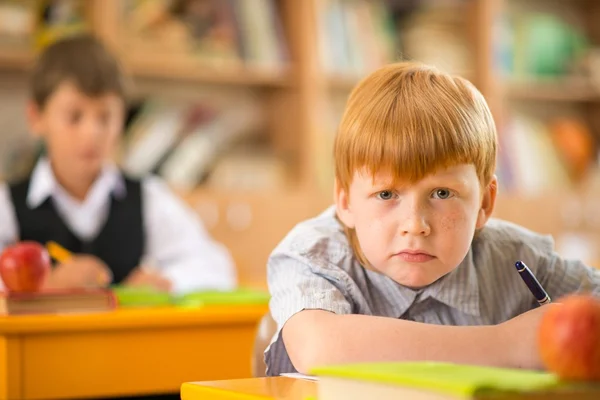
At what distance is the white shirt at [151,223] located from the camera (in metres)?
2.87

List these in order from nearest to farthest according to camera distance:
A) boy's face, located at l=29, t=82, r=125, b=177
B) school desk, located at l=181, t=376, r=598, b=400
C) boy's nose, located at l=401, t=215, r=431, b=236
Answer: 1. school desk, located at l=181, t=376, r=598, b=400
2. boy's nose, located at l=401, t=215, r=431, b=236
3. boy's face, located at l=29, t=82, r=125, b=177

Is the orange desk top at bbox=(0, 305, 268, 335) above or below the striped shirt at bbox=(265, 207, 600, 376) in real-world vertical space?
below

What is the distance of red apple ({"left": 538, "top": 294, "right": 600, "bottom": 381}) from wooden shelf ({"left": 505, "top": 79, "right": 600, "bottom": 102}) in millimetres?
3790

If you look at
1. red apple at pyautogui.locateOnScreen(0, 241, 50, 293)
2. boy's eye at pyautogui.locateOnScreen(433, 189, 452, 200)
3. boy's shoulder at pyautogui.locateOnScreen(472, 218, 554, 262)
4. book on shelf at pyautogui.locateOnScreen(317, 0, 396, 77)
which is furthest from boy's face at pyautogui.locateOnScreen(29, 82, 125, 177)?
boy's eye at pyautogui.locateOnScreen(433, 189, 452, 200)

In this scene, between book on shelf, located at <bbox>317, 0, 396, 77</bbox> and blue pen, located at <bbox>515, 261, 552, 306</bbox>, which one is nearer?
blue pen, located at <bbox>515, 261, 552, 306</bbox>

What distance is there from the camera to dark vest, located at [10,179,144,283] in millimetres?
2881

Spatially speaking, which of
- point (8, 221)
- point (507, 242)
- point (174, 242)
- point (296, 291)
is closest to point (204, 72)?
point (174, 242)

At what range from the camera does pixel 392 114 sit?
1213 mm

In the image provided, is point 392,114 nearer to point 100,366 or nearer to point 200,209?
point 100,366

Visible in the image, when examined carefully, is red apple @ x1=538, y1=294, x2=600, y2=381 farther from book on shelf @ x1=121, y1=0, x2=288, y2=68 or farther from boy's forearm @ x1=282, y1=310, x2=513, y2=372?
book on shelf @ x1=121, y1=0, x2=288, y2=68

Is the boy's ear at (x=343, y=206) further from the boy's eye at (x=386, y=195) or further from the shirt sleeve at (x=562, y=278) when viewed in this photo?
the shirt sleeve at (x=562, y=278)

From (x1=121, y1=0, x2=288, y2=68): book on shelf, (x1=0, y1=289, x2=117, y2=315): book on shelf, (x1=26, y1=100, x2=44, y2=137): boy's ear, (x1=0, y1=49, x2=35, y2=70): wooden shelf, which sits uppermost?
(x1=121, y1=0, x2=288, y2=68): book on shelf

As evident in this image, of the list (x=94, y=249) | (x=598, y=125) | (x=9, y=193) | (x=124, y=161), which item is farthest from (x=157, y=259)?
(x=598, y=125)

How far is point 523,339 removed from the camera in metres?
1.08
